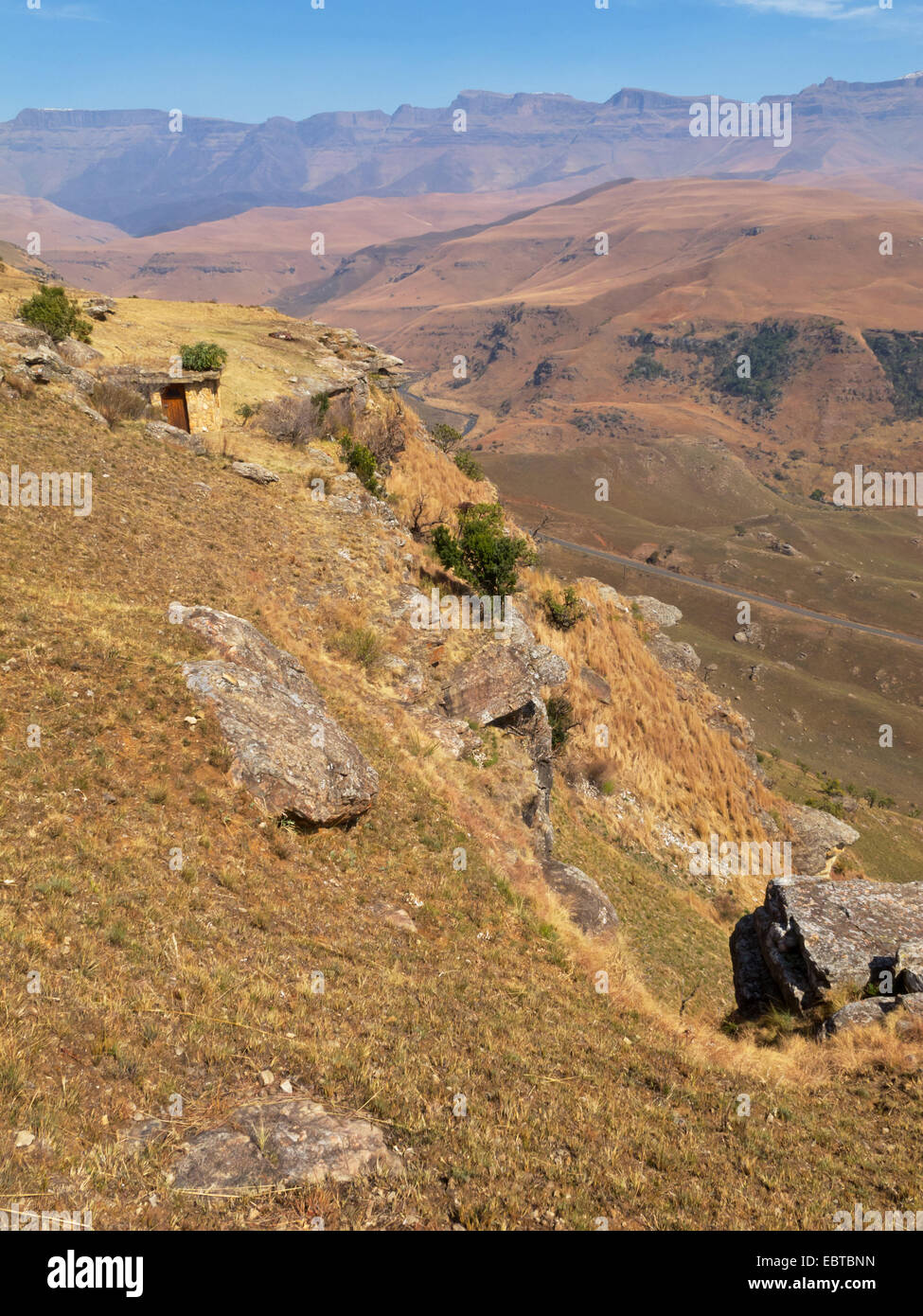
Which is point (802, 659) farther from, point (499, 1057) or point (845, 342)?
point (845, 342)

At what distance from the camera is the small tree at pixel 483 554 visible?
2538 cm

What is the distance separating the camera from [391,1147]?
6.89 m

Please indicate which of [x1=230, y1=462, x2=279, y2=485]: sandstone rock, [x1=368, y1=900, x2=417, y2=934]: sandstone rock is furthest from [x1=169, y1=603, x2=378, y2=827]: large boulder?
[x1=230, y1=462, x2=279, y2=485]: sandstone rock

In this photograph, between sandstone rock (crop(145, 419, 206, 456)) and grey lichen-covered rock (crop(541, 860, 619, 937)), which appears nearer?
grey lichen-covered rock (crop(541, 860, 619, 937))

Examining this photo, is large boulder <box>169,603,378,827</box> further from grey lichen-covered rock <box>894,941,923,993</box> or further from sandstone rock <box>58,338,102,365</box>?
sandstone rock <box>58,338,102,365</box>

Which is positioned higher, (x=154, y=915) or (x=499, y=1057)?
(x=154, y=915)

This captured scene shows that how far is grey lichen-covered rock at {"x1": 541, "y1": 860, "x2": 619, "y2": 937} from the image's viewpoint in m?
15.7

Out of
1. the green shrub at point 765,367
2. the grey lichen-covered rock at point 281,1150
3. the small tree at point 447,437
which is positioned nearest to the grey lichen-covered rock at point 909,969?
the grey lichen-covered rock at point 281,1150

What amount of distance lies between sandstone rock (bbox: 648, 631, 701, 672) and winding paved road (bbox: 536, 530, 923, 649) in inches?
1976

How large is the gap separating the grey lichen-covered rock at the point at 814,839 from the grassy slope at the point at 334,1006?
15.8 meters

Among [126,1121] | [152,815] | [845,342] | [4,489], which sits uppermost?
[845,342]

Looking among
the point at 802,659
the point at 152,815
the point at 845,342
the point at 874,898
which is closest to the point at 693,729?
the point at 874,898

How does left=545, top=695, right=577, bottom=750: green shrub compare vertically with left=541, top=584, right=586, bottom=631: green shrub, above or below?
below
